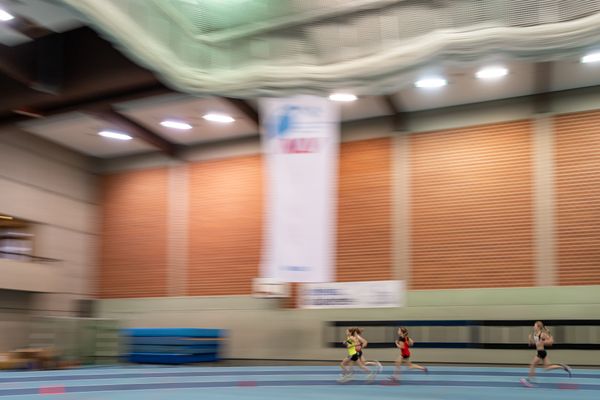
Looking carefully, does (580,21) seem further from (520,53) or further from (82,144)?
(82,144)

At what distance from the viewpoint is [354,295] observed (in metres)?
20.4

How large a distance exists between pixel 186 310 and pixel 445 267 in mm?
9863

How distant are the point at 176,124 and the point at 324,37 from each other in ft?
62.3

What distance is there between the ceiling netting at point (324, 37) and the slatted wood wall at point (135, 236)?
68.7 ft

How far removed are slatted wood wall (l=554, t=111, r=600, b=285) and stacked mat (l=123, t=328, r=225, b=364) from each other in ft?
38.4

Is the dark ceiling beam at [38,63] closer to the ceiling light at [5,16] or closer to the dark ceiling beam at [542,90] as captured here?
→ the ceiling light at [5,16]

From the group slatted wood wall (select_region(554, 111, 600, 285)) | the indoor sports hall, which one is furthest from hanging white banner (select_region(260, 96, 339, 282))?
slatted wood wall (select_region(554, 111, 600, 285))

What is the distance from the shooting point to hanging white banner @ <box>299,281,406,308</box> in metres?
19.9

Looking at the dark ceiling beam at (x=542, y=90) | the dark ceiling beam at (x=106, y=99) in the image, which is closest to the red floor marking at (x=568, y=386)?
the dark ceiling beam at (x=542, y=90)

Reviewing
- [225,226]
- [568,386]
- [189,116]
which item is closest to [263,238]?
[568,386]

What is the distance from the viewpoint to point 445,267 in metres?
Answer: 19.5

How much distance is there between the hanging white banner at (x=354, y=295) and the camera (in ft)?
65.2

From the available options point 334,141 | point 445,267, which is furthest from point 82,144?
point 334,141

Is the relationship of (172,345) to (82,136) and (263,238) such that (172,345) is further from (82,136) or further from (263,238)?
(263,238)
